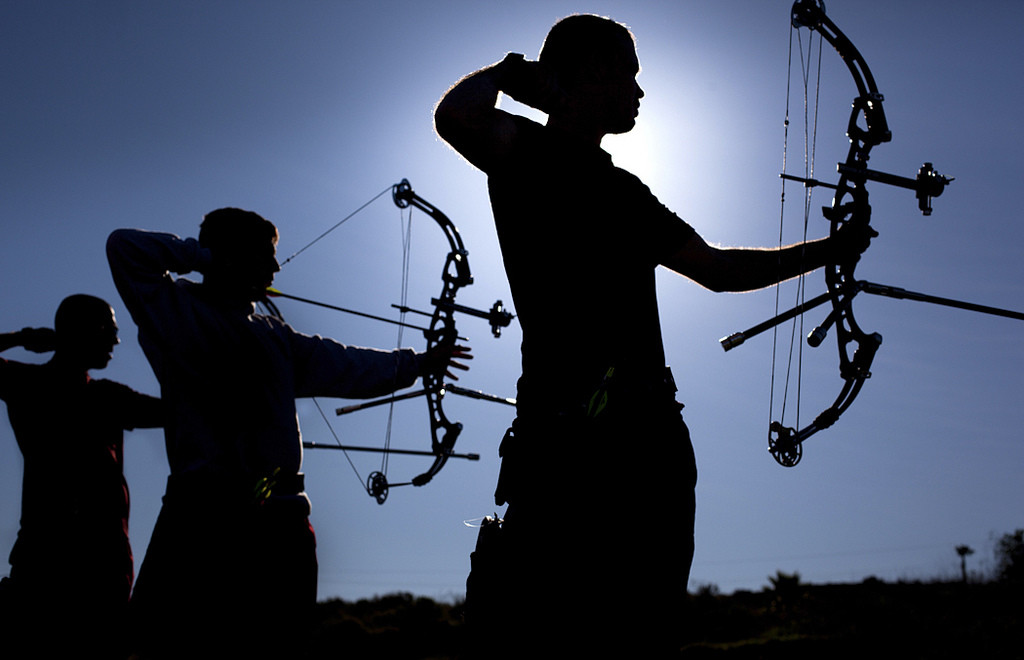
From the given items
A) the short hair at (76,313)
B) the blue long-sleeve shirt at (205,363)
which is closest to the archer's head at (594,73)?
the blue long-sleeve shirt at (205,363)

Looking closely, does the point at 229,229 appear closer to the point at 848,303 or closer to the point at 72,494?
the point at 72,494

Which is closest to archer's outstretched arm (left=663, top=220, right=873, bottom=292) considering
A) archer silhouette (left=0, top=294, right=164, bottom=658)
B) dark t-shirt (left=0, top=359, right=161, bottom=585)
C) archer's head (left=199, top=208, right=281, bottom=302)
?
archer's head (left=199, top=208, right=281, bottom=302)

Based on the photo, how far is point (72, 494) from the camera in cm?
302

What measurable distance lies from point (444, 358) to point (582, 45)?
246 centimetres

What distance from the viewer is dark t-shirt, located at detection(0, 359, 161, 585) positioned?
294 cm

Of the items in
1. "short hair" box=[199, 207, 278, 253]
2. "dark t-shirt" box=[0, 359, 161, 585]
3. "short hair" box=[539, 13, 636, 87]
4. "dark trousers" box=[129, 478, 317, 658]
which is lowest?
"dark trousers" box=[129, 478, 317, 658]

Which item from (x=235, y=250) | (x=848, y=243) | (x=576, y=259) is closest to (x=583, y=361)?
(x=576, y=259)

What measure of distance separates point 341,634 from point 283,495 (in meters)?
6.88

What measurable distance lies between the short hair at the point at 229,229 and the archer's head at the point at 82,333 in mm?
771

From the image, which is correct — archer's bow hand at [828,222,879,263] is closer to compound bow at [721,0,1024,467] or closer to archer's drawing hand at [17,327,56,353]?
compound bow at [721,0,1024,467]

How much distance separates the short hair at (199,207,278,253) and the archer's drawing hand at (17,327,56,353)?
1164mm

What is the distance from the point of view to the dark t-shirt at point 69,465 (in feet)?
9.65

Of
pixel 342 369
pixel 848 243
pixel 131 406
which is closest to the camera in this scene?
pixel 848 243

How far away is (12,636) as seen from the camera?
2.79 meters
